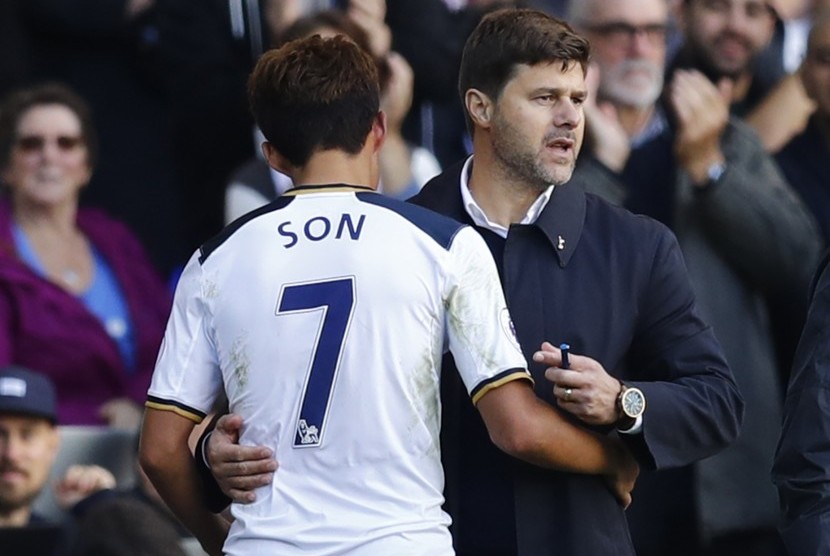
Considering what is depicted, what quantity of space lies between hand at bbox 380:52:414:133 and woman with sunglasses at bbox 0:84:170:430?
48.5 inches

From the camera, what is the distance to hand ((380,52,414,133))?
699 centimetres

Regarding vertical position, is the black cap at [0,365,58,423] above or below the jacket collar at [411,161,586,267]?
below

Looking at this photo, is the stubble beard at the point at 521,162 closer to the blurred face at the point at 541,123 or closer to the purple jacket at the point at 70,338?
the blurred face at the point at 541,123

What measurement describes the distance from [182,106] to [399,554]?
442 centimetres

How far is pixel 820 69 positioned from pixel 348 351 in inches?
146

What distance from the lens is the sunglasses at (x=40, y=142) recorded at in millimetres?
7234

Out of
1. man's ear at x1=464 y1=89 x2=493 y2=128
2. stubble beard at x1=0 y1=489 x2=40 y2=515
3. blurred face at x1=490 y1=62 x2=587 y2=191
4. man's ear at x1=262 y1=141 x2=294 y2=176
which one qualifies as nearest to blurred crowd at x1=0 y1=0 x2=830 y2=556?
stubble beard at x1=0 y1=489 x2=40 y2=515

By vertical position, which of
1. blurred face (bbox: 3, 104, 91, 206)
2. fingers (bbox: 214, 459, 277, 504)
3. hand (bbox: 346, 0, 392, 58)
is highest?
hand (bbox: 346, 0, 392, 58)

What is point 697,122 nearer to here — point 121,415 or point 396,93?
point 396,93

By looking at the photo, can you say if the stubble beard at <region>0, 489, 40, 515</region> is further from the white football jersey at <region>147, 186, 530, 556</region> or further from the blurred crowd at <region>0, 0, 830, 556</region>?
the white football jersey at <region>147, 186, 530, 556</region>

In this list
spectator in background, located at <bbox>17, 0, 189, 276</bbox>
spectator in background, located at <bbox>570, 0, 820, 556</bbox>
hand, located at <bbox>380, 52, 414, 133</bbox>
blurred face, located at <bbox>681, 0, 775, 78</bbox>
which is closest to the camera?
spectator in background, located at <bbox>570, 0, 820, 556</bbox>

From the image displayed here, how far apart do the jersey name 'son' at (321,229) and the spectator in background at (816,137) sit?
3.43 m

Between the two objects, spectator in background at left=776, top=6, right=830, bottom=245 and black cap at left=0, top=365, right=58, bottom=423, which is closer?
black cap at left=0, top=365, right=58, bottom=423

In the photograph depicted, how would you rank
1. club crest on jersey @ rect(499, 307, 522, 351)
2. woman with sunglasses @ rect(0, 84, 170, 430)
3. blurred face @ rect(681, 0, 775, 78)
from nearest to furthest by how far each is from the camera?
club crest on jersey @ rect(499, 307, 522, 351) → woman with sunglasses @ rect(0, 84, 170, 430) → blurred face @ rect(681, 0, 775, 78)
